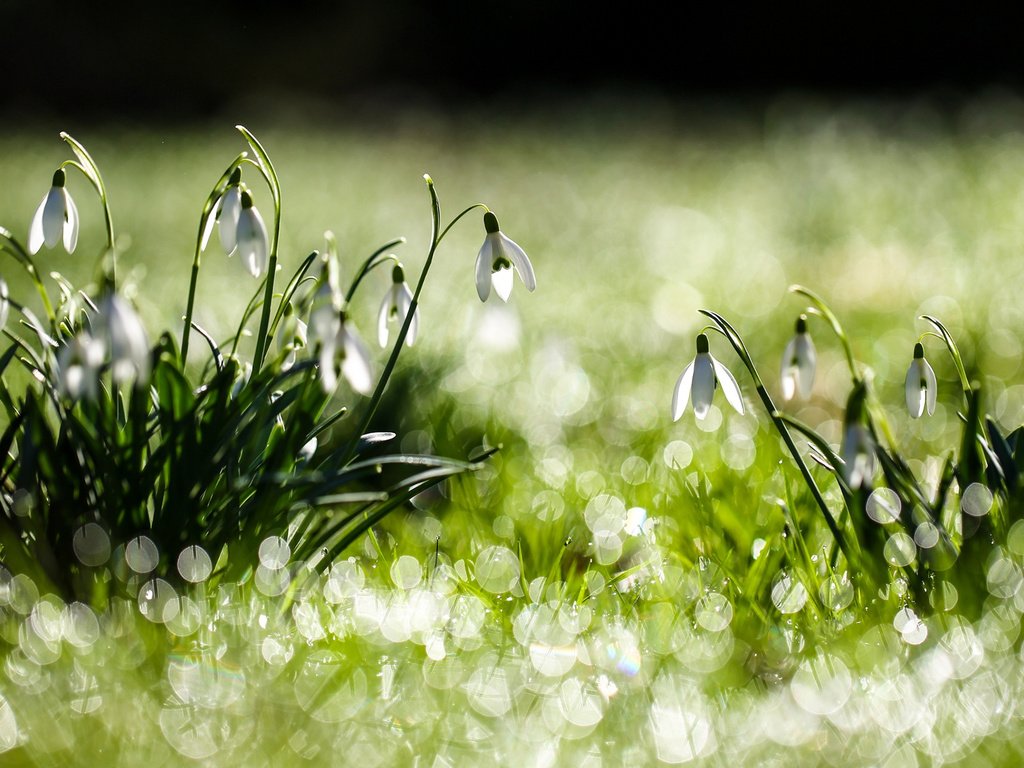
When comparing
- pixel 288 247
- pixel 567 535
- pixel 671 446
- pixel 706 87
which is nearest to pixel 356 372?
pixel 567 535

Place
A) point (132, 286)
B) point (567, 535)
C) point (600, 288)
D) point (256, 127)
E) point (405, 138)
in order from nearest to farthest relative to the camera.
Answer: point (132, 286), point (567, 535), point (600, 288), point (405, 138), point (256, 127)

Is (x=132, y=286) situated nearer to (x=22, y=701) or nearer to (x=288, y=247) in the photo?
(x=22, y=701)

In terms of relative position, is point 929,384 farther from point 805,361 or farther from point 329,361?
point 329,361

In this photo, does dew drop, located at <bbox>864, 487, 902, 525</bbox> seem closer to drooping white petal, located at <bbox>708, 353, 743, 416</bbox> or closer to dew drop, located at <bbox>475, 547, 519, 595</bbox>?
drooping white petal, located at <bbox>708, 353, 743, 416</bbox>

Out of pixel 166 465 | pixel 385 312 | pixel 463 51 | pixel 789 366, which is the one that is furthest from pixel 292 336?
pixel 463 51

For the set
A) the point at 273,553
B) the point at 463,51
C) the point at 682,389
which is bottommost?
the point at 463,51
